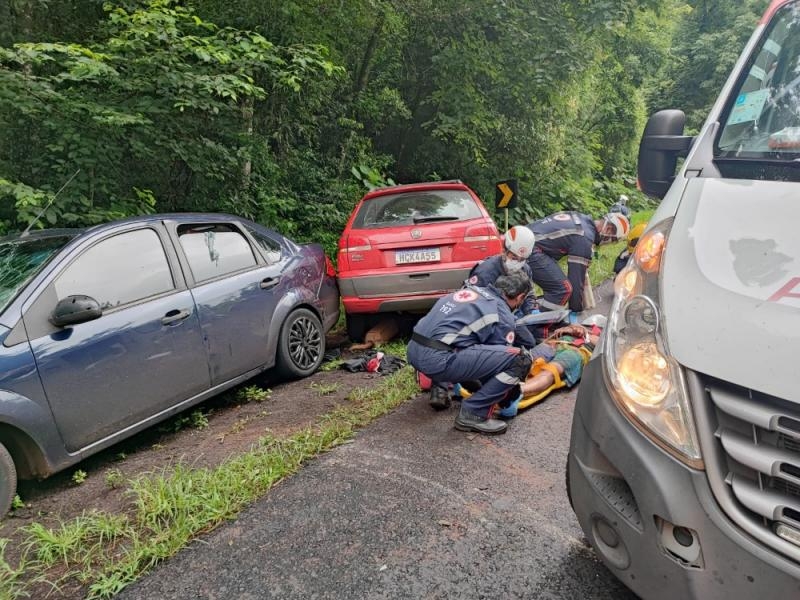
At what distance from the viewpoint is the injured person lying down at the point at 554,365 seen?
376cm

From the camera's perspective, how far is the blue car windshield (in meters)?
2.96

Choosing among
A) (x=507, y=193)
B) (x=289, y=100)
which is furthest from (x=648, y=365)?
(x=289, y=100)

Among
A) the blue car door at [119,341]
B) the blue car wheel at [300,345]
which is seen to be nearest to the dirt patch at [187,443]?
the blue car wheel at [300,345]

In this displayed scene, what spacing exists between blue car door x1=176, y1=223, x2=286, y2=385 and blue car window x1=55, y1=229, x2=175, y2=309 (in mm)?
225

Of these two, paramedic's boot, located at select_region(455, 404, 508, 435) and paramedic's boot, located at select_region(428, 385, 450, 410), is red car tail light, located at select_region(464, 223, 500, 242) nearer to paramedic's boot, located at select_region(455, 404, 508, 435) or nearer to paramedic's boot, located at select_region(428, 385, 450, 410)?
paramedic's boot, located at select_region(428, 385, 450, 410)

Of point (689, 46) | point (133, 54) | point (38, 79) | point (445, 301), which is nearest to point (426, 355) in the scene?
point (445, 301)

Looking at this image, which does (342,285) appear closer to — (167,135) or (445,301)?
(445,301)

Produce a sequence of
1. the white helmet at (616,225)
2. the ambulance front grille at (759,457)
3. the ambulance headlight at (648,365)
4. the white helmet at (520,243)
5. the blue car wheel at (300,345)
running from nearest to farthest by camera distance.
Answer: the ambulance front grille at (759,457)
the ambulance headlight at (648,365)
the white helmet at (520,243)
the blue car wheel at (300,345)
the white helmet at (616,225)

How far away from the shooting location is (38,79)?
4871 millimetres

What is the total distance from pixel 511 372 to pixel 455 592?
152 centimetres

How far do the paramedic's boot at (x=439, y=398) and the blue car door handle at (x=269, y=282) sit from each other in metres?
1.61

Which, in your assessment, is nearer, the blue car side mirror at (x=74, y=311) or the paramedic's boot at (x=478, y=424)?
the blue car side mirror at (x=74, y=311)

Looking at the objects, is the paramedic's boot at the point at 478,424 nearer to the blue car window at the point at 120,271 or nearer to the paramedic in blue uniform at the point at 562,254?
the blue car window at the point at 120,271

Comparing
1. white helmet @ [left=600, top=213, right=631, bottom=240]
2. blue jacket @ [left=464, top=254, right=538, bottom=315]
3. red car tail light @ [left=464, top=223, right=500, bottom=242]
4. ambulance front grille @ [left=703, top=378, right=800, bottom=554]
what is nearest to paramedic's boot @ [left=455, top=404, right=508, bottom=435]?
blue jacket @ [left=464, top=254, right=538, bottom=315]
